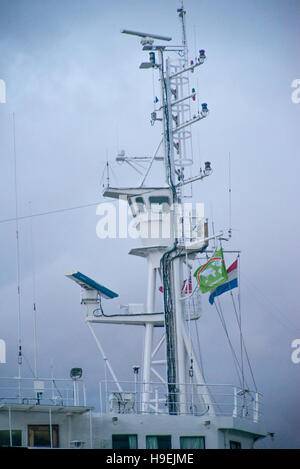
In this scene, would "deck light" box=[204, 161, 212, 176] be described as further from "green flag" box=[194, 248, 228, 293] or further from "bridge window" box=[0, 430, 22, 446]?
"bridge window" box=[0, 430, 22, 446]

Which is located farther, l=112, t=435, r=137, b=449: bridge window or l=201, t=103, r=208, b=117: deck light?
l=201, t=103, r=208, b=117: deck light

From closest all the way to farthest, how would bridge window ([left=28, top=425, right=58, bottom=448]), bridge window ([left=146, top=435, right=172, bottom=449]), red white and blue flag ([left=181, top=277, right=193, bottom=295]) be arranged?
bridge window ([left=28, top=425, right=58, bottom=448])
bridge window ([left=146, top=435, right=172, bottom=449])
red white and blue flag ([left=181, top=277, right=193, bottom=295])

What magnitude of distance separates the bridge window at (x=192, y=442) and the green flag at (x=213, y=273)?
5.93 metres

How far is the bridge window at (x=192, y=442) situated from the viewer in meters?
33.8

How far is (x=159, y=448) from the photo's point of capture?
3350cm

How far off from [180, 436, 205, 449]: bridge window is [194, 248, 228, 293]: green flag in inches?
234

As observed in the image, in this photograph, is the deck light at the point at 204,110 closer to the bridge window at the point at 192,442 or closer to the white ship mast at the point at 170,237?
the white ship mast at the point at 170,237

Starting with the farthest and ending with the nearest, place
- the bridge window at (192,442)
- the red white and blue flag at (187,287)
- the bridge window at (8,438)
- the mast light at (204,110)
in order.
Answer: the red white and blue flag at (187,287) → the mast light at (204,110) → the bridge window at (192,442) → the bridge window at (8,438)

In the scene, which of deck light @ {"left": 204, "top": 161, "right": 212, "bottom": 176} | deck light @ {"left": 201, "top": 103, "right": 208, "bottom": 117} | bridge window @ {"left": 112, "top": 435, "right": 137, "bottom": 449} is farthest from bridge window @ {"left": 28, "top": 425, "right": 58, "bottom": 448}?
deck light @ {"left": 201, "top": 103, "right": 208, "bottom": 117}

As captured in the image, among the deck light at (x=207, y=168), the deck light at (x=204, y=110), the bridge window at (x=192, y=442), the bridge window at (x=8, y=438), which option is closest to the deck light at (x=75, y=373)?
the bridge window at (x=8, y=438)

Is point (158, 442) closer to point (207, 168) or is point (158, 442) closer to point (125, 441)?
point (125, 441)

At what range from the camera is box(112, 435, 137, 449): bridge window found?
109 feet

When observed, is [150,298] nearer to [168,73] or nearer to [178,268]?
[178,268]
